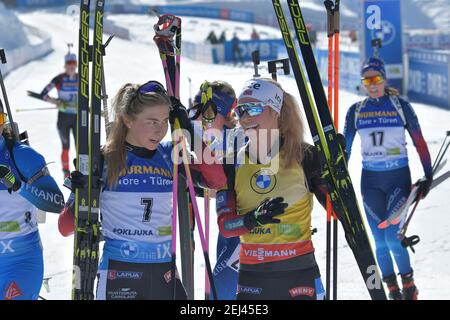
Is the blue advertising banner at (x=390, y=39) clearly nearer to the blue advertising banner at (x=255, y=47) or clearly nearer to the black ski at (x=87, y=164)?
the blue advertising banner at (x=255, y=47)

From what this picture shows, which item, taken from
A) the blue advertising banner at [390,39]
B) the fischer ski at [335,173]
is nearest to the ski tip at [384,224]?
the fischer ski at [335,173]

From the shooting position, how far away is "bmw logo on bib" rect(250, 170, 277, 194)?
14.9 feet

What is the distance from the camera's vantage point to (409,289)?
7.57 meters

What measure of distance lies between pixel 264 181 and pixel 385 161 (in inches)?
144

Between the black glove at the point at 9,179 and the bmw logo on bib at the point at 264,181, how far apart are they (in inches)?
51.5

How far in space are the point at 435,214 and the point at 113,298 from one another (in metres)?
7.51

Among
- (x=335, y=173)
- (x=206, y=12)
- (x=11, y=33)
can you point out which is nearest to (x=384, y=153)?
(x=335, y=173)

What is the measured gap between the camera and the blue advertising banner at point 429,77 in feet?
78.3

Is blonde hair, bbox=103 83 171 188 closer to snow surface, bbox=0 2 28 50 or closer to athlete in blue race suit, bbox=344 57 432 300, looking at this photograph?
athlete in blue race suit, bbox=344 57 432 300

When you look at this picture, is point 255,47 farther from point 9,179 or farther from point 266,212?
point 266,212

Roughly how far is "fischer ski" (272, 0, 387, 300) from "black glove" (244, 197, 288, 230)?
1.34 ft

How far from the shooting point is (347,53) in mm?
28844

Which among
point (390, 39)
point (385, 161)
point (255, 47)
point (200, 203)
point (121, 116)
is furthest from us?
point (255, 47)

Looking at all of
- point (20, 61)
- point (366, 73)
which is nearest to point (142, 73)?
point (20, 61)
